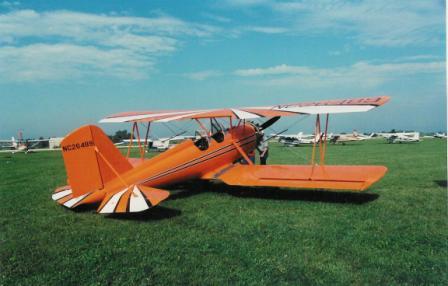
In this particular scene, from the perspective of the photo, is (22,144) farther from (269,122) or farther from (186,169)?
(186,169)

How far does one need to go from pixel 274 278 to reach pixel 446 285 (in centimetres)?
167

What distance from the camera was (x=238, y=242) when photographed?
466 cm

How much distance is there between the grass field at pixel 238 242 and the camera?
12.1 feet

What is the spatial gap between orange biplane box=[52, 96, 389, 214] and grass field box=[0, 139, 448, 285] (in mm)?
401

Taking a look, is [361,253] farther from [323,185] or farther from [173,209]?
[173,209]

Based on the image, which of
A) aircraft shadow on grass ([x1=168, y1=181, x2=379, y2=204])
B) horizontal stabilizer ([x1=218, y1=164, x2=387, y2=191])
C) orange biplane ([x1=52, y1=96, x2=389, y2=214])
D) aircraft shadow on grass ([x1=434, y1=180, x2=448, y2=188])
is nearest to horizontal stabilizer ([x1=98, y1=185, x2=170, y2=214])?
orange biplane ([x1=52, y1=96, x2=389, y2=214])

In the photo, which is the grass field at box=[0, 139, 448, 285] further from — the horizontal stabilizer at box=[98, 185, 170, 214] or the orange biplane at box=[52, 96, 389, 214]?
the orange biplane at box=[52, 96, 389, 214]

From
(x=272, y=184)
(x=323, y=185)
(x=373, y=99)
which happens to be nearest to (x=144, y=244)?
(x=272, y=184)

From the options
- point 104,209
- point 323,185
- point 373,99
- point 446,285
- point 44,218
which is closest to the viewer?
point 446,285

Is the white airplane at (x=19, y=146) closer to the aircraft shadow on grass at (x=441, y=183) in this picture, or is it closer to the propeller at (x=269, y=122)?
the propeller at (x=269, y=122)

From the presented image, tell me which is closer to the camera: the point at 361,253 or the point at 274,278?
the point at 274,278

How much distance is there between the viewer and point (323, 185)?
6.60m

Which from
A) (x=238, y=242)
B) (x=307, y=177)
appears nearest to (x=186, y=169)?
(x=307, y=177)

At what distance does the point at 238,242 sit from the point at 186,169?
324cm
